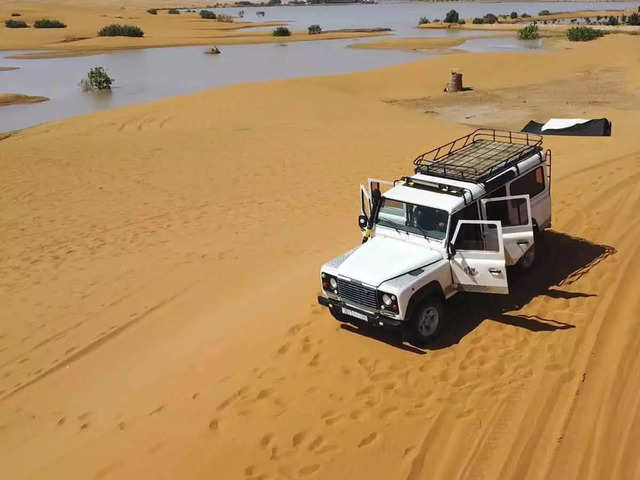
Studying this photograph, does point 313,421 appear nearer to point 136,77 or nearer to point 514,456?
point 514,456

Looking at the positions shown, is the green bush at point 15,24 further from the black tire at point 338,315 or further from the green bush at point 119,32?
the black tire at point 338,315

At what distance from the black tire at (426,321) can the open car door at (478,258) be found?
50cm

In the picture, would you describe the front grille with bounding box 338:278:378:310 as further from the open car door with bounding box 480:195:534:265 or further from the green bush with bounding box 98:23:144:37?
the green bush with bounding box 98:23:144:37

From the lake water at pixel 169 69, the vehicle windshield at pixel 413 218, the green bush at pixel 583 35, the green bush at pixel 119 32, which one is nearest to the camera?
the vehicle windshield at pixel 413 218

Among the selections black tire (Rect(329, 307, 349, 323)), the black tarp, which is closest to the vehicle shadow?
black tire (Rect(329, 307, 349, 323))

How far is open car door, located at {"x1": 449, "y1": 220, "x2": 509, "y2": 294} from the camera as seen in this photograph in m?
7.85

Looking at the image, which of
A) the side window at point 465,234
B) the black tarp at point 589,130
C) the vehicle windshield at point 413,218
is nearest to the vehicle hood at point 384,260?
the vehicle windshield at point 413,218

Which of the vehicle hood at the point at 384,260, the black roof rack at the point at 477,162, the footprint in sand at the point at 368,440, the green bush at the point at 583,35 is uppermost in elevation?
the green bush at the point at 583,35

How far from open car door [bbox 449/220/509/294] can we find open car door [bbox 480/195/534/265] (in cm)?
35

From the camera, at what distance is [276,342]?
27.4ft

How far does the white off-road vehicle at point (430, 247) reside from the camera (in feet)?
25.0

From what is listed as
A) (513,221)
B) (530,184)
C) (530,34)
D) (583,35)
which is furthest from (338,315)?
(530,34)

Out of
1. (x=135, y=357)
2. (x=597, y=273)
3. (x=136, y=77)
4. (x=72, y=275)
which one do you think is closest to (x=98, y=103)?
(x=136, y=77)

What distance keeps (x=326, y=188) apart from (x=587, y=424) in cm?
1134
